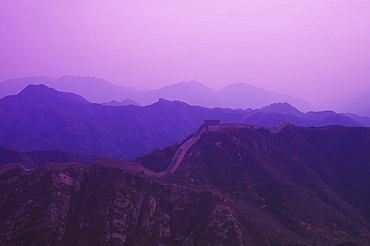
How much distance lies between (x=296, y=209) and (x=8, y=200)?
2681cm

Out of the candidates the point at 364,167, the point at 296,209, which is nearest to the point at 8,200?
the point at 296,209

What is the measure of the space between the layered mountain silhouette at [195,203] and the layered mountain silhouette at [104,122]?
185 feet

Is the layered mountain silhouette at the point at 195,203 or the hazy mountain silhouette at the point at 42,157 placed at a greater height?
the layered mountain silhouette at the point at 195,203

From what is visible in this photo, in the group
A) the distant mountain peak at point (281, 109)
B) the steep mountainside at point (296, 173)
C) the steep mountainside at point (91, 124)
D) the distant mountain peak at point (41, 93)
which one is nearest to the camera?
the steep mountainside at point (296, 173)

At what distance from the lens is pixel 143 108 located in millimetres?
149875

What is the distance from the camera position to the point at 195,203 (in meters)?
30.8

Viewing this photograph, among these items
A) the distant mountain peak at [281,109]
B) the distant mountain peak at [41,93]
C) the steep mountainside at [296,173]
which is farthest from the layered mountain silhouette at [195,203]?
the distant mountain peak at [41,93]

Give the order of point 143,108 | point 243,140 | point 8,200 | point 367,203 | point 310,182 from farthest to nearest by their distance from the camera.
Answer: point 143,108, point 243,140, point 310,182, point 367,203, point 8,200

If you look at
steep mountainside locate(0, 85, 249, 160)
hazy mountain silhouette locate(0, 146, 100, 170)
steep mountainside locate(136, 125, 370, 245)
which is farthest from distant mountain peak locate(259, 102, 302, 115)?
hazy mountain silhouette locate(0, 146, 100, 170)

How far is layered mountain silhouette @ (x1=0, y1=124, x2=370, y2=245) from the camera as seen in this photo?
26.7 meters

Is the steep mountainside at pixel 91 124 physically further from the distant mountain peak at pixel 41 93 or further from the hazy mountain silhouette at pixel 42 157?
the hazy mountain silhouette at pixel 42 157

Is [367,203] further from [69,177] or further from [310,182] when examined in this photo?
[69,177]

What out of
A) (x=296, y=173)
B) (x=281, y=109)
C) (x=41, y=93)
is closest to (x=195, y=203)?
(x=296, y=173)

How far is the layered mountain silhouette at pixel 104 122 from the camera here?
106 m
